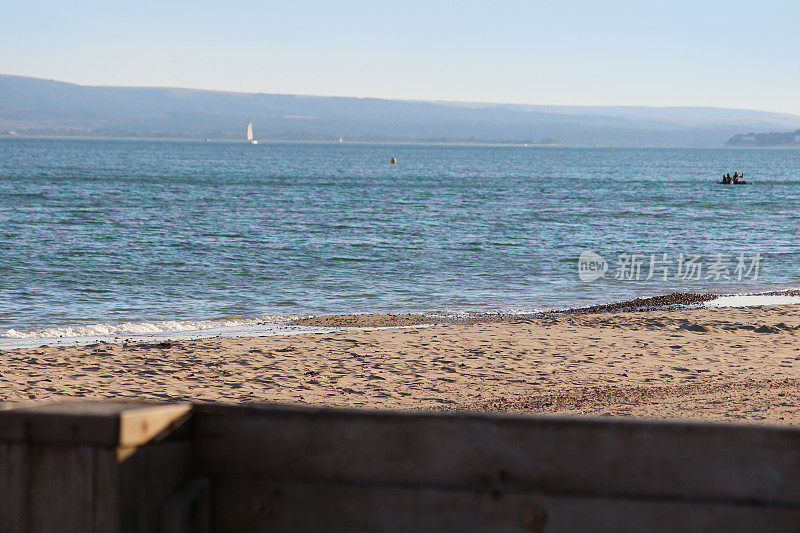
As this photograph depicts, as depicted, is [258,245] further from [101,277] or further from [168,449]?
[168,449]

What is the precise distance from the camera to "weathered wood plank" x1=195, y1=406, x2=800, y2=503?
219cm

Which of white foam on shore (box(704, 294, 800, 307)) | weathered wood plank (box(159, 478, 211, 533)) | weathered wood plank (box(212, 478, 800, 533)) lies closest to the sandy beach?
white foam on shore (box(704, 294, 800, 307))

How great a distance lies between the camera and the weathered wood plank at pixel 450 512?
2211mm

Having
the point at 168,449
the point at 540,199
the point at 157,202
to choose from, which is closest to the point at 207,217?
the point at 157,202

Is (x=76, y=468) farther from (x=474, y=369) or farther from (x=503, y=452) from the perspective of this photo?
(x=474, y=369)

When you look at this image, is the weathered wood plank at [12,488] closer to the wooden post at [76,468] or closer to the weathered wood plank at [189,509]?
the wooden post at [76,468]

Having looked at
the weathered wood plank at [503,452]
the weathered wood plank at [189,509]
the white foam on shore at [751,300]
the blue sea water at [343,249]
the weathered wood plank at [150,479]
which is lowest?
the blue sea water at [343,249]

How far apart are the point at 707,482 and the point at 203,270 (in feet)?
75.2

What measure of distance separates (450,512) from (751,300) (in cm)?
1810

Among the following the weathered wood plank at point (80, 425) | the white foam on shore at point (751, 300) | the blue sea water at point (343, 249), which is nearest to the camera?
the weathered wood plank at point (80, 425)

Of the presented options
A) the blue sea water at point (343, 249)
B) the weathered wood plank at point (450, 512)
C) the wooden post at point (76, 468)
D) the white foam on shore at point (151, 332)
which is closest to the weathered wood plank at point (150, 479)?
the wooden post at point (76, 468)

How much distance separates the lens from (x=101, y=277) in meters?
22.6

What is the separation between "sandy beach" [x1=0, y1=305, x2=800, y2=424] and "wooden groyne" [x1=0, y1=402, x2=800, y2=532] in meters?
6.23

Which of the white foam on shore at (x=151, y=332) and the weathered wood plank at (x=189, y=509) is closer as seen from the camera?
the weathered wood plank at (x=189, y=509)
